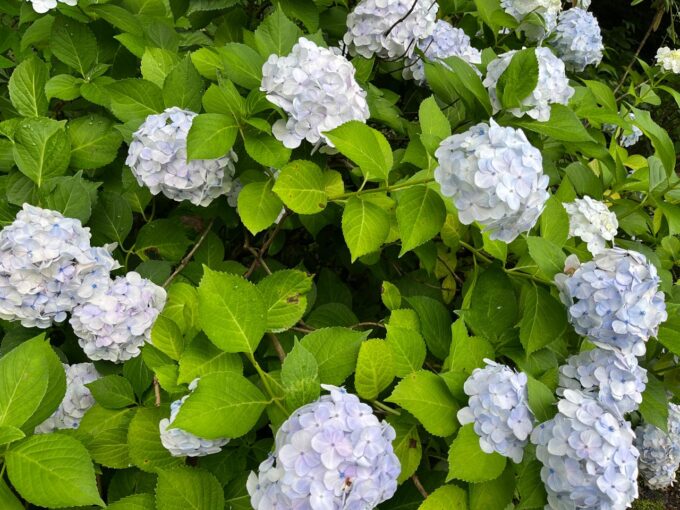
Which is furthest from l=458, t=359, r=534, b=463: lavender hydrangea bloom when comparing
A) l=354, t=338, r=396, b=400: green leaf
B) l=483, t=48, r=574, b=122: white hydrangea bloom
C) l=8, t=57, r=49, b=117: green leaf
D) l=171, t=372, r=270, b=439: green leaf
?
l=8, t=57, r=49, b=117: green leaf

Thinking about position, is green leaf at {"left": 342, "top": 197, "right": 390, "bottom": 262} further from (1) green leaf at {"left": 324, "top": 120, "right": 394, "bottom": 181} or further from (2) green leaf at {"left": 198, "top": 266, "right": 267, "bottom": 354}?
(2) green leaf at {"left": 198, "top": 266, "right": 267, "bottom": 354}

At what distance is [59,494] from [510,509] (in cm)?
83

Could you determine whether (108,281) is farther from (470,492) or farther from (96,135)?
(470,492)

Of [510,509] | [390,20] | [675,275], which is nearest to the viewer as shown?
[510,509]

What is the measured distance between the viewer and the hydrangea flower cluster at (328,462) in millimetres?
834

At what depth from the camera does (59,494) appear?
0.93 m

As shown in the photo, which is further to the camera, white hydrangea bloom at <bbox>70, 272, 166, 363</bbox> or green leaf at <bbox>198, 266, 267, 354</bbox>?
white hydrangea bloom at <bbox>70, 272, 166, 363</bbox>

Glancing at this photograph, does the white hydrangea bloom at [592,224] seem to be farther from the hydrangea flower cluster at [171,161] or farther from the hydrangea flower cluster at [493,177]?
the hydrangea flower cluster at [171,161]

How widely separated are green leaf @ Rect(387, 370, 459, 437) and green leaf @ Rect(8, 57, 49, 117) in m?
1.14

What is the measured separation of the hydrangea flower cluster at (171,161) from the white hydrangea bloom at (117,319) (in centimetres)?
21

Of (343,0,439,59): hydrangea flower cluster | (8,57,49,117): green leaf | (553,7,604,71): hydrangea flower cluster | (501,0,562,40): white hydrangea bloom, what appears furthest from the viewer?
(553,7,604,71): hydrangea flower cluster

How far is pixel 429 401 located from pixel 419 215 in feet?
1.17

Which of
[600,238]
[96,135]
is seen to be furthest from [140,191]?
[600,238]

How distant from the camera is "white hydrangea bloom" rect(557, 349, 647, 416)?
1140 millimetres
